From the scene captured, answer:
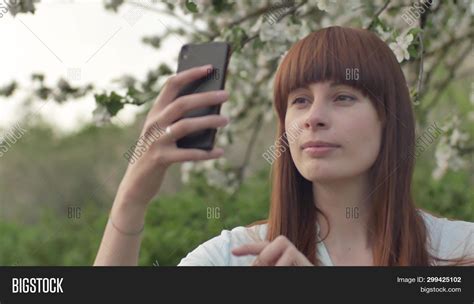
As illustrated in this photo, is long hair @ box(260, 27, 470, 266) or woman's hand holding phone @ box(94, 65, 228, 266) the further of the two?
long hair @ box(260, 27, 470, 266)

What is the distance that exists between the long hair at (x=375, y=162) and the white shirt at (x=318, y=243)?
0.10ft

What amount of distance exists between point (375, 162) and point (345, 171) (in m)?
0.14

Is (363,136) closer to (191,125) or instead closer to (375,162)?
(375,162)

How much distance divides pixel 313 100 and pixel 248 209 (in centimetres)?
252

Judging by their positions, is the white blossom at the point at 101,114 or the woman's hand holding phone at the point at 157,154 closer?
the woman's hand holding phone at the point at 157,154

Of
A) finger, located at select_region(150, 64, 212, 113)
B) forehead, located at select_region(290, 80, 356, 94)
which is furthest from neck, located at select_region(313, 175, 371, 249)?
finger, located at select_region(150, 64, 212, 113)

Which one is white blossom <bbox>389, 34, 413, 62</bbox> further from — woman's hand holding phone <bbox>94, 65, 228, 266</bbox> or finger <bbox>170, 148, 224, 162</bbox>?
finger <bbox>170, 148, 224, 162</bbox>

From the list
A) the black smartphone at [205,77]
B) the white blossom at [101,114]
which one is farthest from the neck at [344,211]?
Result: the white blossom at [101,114]

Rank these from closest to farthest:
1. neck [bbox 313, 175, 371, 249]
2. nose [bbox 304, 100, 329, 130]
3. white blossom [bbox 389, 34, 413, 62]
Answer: nose [bbox 304, 100, 329, 130], neck [bbox 313, 175, 371, 249], white blossom [bbox 389, 34, 413, 62]

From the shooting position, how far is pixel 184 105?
1.70 m

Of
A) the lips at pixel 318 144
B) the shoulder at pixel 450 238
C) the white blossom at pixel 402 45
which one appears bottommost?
the shoulder at pixel 450 238

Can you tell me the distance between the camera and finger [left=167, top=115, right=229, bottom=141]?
5.56 ft

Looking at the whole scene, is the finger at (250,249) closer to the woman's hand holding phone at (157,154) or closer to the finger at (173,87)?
the woman's hand holding phone at (157,154)

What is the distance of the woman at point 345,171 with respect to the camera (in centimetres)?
218
